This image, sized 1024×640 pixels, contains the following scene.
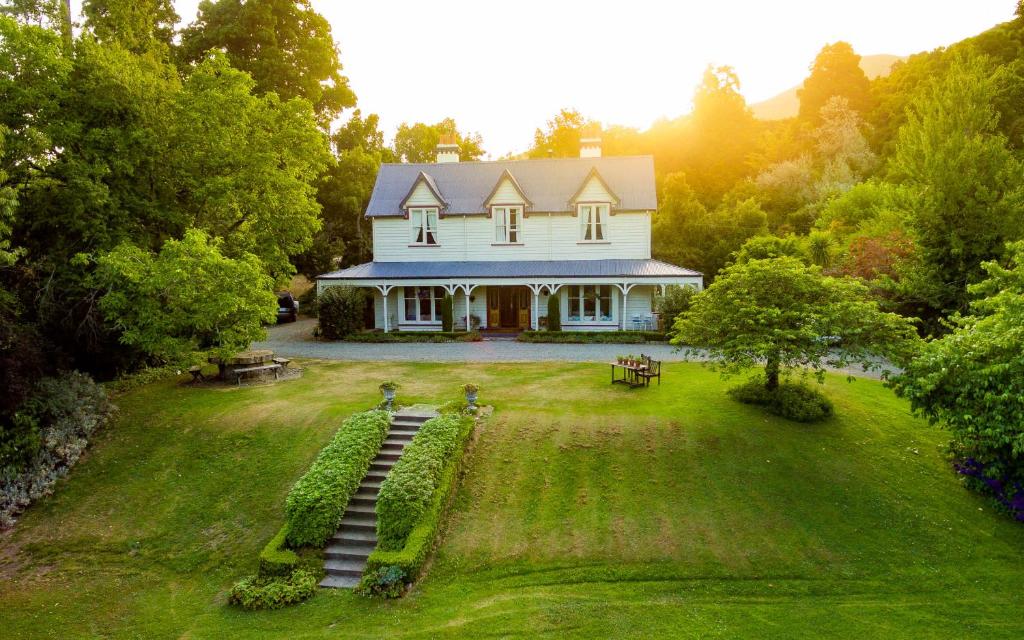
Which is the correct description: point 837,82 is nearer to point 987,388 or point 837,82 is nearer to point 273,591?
point 987,388

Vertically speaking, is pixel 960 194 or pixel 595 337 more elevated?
pixel 960 194

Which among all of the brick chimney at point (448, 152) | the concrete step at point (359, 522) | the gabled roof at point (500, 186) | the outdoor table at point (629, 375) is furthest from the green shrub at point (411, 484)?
the brick chimney at point (448, 152)

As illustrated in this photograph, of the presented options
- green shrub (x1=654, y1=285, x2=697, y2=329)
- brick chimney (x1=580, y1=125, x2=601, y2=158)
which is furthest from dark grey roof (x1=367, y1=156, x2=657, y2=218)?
green shrub (x1=654, y1=285, x2=697, y2=329)

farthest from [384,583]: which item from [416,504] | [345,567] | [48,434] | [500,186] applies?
[500,186]

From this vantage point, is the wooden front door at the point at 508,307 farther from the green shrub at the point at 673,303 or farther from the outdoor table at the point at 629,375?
the outdoor table at the point at 629,375

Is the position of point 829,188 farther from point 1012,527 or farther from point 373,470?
point 373,470

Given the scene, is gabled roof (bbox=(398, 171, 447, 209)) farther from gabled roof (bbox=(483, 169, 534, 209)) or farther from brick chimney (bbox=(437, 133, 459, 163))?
brick chimney (bbox=(437, 133, 459, 163))
